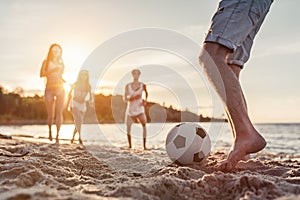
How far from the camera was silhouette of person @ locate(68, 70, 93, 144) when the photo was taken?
30.3 ft

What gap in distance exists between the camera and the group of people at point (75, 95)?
8.58 m

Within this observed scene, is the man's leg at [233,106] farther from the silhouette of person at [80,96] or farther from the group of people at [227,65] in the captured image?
the silhouette of person at [80,96]

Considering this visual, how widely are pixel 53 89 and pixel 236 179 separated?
6.88 metres

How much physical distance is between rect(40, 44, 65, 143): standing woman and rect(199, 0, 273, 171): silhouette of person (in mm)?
5866

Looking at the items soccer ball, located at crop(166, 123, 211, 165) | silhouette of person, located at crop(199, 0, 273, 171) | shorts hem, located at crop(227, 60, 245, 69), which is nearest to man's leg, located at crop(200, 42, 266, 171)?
silhouette of person, located at crop(199, 0, 273, 171)

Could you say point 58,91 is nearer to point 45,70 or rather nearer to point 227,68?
point 45,70

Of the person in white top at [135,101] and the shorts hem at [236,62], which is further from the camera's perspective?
the person in white top at [135,101]

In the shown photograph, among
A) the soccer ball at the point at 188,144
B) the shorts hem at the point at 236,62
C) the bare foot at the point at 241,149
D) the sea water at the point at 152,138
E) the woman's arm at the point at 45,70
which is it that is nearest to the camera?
the bare foot at the point at 241,149

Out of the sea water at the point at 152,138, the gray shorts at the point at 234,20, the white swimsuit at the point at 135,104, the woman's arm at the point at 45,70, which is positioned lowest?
the sea water at the point at 152,138

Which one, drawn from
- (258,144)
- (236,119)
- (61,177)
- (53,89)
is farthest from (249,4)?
(53,89)

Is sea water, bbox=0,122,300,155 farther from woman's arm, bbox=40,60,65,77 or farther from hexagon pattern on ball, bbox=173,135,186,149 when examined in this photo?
woman's arm, bbox=40,60,65,77

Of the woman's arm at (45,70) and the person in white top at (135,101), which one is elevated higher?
the woman's arm at (45,70)

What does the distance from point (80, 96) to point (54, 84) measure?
94 cm

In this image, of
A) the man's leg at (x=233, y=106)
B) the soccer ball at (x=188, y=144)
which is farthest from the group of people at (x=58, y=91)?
the man's leg at (x=233, y=106)
